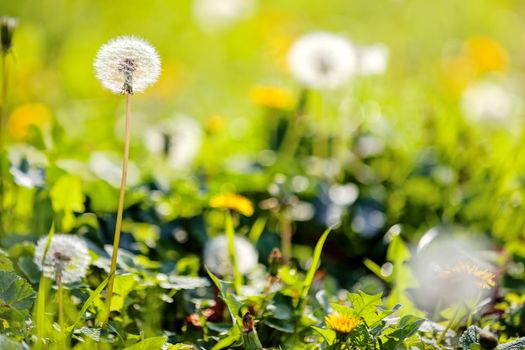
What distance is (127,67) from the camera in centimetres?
115

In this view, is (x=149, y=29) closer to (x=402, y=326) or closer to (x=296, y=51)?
(x=296, y=51)

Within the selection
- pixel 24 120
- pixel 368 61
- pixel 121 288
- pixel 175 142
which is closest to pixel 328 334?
pixel 121 288

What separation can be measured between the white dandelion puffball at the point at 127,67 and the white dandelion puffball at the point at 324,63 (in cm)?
110

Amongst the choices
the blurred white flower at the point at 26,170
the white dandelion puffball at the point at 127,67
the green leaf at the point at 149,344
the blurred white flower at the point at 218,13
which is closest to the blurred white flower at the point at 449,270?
the green leaf at the point at 149,344

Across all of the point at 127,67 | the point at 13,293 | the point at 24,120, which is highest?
the point at 127,67

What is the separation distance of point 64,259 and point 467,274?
718 millimetres

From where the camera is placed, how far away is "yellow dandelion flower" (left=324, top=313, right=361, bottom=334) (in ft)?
3.98

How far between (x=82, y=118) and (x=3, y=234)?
1063mm

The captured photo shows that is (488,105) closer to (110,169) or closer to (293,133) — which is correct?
(293,133)

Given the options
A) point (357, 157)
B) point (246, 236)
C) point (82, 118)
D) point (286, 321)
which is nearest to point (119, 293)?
point (286, 321)

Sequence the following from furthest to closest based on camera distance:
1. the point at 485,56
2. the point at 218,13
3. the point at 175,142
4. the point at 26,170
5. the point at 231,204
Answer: the point at 218,13 → the point at 485,56 → the point at 175,142 → the point at 26,170 → the point at 231,204

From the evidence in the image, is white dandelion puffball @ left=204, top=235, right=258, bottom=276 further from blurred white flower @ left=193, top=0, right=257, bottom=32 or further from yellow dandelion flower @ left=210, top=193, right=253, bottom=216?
blurred white flower @ left=193, top=0, right=257, bottom=32

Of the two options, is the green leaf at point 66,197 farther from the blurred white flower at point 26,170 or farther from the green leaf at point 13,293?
the green leaf at point 13,293

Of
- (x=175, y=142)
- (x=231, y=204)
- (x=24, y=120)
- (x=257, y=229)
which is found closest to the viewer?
(x=231, y=204)
